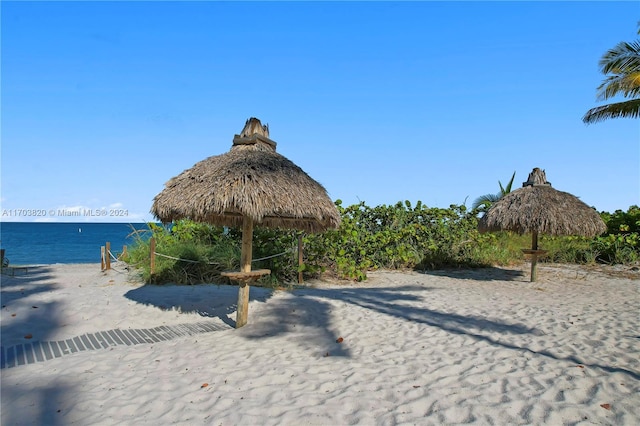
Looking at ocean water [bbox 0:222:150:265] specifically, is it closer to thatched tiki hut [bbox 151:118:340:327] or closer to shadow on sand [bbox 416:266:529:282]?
thatched tiki hut [bbox 151:118:340:327]

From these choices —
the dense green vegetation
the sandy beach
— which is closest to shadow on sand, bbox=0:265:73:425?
the sandy beach

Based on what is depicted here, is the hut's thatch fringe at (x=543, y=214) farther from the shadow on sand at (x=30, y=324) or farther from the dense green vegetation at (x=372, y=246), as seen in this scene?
the shadow on sand at (x=30, y=324)

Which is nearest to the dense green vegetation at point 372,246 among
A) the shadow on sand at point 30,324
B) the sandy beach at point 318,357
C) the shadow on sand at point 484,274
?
the shadow on sand at point 484,274

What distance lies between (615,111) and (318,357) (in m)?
11.8

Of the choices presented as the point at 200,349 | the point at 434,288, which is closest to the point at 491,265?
the point at 434,288

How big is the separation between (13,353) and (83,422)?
2.45 metres

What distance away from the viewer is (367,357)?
4.76m

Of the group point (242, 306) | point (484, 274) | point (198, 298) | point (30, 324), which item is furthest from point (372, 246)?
point (30, 324)

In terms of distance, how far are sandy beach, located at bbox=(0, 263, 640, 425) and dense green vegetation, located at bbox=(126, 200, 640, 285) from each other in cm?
116

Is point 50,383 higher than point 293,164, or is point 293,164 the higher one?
point 293,164

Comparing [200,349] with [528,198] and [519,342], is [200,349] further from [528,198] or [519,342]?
[528,198]

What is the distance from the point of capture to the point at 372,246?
38.1ft

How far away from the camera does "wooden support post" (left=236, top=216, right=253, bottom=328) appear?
19.4 feet

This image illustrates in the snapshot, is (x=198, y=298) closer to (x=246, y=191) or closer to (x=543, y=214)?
(x=246, y=191)
